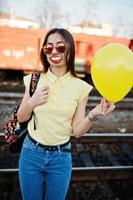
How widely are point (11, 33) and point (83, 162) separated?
888 cm

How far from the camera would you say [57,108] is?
2.37m

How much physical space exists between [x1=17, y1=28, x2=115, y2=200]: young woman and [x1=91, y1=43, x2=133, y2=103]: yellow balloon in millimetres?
349

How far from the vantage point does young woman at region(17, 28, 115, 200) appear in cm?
237

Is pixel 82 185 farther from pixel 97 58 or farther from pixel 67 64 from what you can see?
pixel 97 58

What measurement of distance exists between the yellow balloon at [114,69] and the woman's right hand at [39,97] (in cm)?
44

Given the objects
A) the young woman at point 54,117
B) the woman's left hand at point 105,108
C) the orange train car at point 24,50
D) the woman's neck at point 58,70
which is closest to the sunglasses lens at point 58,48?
the young woman at point 54,117

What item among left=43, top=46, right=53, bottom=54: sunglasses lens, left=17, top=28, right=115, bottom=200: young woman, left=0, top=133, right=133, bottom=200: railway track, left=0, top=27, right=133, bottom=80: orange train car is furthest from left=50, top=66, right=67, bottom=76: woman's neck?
left=0, top=27, right=133, bottom=80: orange train car

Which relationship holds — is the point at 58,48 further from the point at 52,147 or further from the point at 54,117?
the point at 52,147

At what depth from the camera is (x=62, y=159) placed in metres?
2.45

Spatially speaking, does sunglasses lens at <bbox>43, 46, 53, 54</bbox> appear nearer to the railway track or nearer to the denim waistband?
the denim waistband

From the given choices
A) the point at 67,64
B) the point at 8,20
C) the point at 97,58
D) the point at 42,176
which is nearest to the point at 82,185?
the point at 42,176

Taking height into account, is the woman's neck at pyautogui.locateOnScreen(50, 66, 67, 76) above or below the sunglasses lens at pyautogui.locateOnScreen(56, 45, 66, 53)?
below

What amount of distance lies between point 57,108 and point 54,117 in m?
0.07

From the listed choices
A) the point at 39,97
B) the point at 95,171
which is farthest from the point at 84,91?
the point at 95,171
